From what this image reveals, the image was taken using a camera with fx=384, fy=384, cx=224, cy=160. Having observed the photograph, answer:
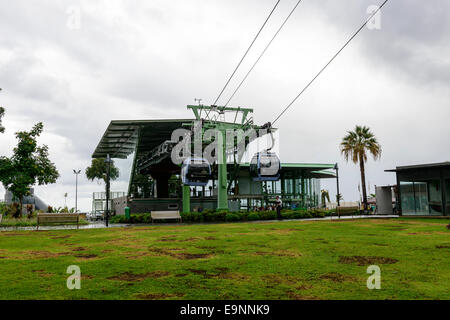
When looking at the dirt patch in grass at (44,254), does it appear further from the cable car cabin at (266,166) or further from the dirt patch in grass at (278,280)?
the cable car cabin at (266,166)

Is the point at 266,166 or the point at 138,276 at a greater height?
the point at 266,166

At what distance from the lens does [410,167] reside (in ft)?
101

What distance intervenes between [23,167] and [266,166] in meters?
17.5

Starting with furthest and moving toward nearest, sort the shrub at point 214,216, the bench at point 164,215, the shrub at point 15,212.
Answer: the shrub at point 15,212 → the shrub at point 214,216 → the bench at point 164,215

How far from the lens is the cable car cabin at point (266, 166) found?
26.2 metres

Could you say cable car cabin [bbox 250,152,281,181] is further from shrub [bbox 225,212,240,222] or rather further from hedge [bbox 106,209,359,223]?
hedge [bbox 106,209,359,223]

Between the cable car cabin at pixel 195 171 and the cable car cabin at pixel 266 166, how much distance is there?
3375 mm

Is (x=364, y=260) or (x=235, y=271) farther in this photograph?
(x=364, y=260)

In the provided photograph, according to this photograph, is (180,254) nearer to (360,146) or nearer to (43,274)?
(43,274)

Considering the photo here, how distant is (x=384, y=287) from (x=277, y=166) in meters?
20.7

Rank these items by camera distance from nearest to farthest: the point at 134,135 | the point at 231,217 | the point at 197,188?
1. the point at 231,217
2. the point at 134,135
3. the point at 197,188

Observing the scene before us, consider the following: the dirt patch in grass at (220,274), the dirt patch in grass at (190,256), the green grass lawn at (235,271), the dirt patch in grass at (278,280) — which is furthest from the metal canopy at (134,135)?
the dirt patch in grass at (278,280)

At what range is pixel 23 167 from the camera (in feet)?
91.2

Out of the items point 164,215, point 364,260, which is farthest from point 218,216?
point 364,260
